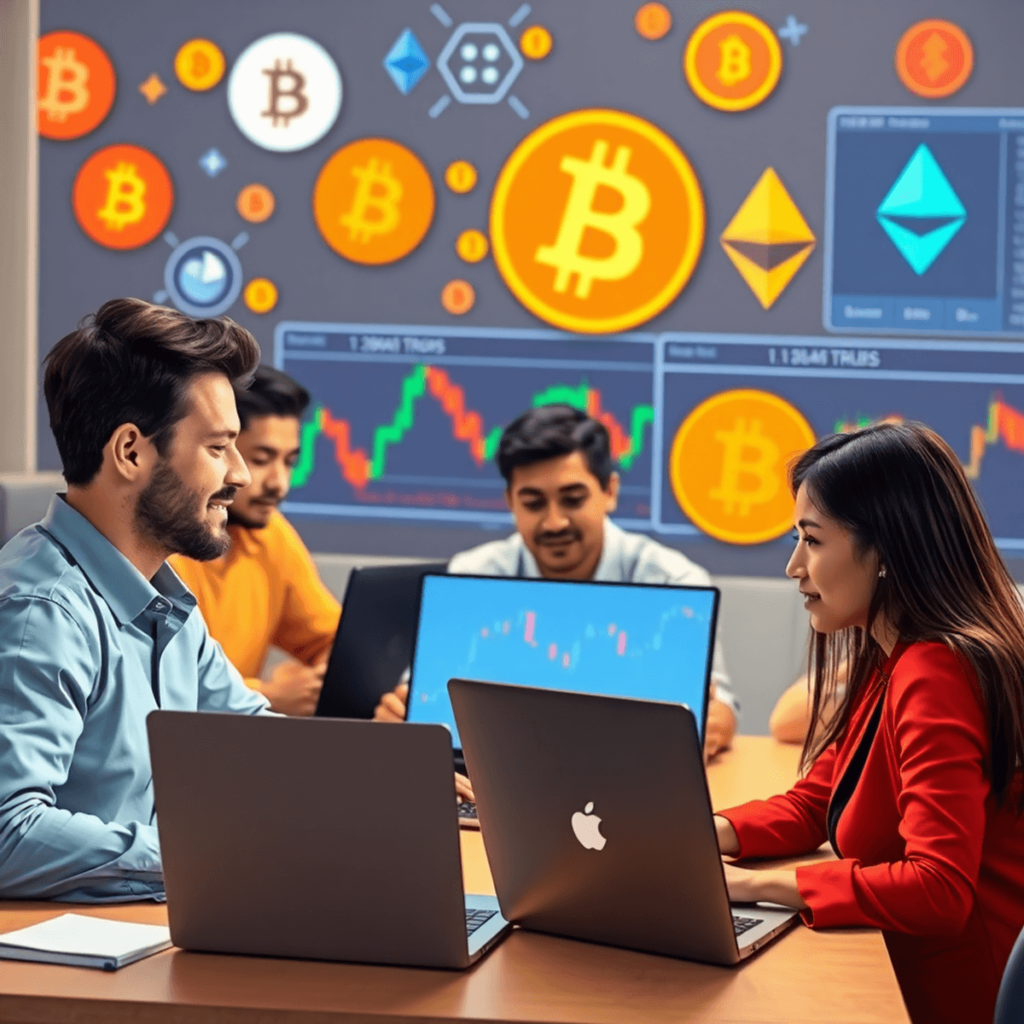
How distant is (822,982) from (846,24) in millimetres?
3066

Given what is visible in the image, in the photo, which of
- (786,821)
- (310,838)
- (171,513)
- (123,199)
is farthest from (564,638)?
(123,199)

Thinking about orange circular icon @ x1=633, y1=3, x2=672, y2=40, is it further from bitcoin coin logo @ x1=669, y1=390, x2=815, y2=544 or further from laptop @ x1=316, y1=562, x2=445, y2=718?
laptop @ x1=316, y1=562, x2=445, y2=718

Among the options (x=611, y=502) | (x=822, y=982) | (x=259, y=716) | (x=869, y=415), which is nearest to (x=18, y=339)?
(x=611, y=502)

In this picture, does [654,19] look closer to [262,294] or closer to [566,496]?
[262,294]

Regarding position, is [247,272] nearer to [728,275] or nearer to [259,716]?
[728,275]

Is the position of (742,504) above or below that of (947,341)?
below

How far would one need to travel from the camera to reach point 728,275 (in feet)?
12.4

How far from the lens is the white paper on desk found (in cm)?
126

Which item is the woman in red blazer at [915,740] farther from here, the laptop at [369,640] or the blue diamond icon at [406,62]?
the blue diamond icon at [406,62]

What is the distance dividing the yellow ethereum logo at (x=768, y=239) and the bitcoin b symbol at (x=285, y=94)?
127 cm

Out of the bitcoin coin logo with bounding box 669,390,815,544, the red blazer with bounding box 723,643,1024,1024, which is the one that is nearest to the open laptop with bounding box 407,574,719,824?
the red blazer with bounding box 723,643,1024,1024

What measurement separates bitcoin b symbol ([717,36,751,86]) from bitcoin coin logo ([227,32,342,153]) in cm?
108

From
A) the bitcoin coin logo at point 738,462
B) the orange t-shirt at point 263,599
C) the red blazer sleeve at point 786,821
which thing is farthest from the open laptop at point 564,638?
the bitcoin coin logo at point 738,462

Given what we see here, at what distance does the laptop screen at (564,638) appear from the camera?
206cm
